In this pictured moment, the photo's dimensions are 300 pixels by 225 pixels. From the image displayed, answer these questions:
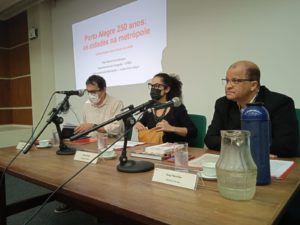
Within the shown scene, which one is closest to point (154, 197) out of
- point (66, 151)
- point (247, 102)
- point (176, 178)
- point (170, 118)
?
point (176, 178)

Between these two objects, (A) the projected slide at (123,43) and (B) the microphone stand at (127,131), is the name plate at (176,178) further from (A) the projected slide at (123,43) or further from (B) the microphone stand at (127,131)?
(A) the projected slide at (123,43)

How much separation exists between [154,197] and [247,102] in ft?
3.44

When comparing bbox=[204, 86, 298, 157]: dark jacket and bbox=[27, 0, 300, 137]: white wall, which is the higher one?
bbox=[27, 0, 300, 137]: white wall

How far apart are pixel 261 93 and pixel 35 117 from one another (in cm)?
397

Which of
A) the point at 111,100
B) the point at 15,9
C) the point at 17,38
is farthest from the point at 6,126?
the point at 111,100

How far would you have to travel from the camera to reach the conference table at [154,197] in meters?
0.68

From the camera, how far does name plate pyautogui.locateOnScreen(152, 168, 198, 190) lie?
0.90m

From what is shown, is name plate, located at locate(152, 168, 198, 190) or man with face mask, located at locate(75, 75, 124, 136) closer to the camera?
name plate, located at locate(152, 168, 198, 190)

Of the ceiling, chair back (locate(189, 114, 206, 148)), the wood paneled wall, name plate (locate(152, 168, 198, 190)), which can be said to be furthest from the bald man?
the wood paneled wall

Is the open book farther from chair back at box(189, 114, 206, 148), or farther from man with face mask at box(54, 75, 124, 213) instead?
man with face mask at box(54, 75, 124, 213)

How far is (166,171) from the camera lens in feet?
3.22

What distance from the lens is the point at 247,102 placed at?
64.8 inches

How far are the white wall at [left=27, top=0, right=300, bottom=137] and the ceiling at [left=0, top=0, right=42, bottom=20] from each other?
66.6 inches

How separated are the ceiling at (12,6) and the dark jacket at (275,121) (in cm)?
376
